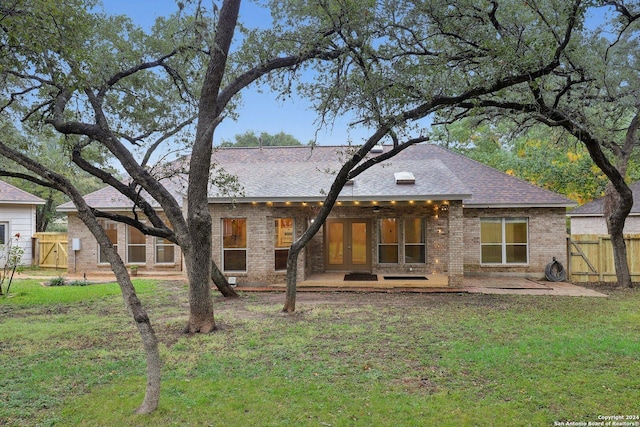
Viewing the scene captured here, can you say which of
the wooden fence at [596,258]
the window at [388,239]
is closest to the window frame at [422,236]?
the window at [388,239]

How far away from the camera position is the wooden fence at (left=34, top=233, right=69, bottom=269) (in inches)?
730

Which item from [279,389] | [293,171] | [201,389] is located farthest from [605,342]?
[293,171]

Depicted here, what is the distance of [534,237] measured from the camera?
1441 centimetres

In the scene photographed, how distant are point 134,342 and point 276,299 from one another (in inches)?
180

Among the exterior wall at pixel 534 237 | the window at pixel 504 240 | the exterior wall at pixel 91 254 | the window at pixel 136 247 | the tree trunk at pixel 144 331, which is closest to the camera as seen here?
the tree trunk at pixel 144 331

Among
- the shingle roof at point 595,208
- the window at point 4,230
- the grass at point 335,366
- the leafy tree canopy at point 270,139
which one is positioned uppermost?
the leafy tree canopy at point 270,139

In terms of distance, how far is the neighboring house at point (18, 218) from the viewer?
60.8 feet

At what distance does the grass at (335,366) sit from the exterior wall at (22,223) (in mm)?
11207

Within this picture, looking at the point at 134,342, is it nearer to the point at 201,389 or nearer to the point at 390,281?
the point at 201,389

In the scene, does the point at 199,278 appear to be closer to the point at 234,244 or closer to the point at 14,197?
the point at 234,244

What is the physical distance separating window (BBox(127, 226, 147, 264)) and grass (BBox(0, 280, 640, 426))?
6635 millimetres

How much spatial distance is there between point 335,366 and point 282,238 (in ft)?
26.7

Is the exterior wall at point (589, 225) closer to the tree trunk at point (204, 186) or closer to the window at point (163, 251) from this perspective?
the window at point (163, 251)

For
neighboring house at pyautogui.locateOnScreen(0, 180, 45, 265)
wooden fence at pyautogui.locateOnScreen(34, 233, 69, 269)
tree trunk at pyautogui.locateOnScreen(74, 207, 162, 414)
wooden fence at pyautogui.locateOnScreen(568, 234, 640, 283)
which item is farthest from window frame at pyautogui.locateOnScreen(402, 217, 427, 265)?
neighboring house at pyautogui.locateOnScreen(0, 180, 45, 265)
